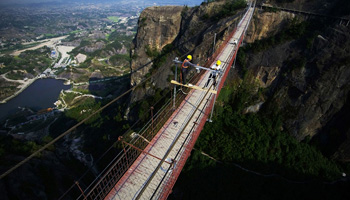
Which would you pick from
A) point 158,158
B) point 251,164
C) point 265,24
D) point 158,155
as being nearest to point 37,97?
point 158,155

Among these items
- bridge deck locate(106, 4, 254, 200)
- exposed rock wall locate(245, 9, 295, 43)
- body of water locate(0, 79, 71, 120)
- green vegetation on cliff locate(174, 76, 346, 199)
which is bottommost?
body of water locate(0, 79, 71, 120)

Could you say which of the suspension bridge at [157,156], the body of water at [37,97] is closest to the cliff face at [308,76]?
the suspension bridge at [157,156]

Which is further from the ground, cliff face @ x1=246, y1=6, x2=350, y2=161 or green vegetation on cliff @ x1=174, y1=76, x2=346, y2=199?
cliff face @ x1=246, y1=6, x2=350, y2=161

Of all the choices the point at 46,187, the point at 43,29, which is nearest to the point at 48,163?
the point at 46,187

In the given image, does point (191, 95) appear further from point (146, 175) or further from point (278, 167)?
point (278, 167)

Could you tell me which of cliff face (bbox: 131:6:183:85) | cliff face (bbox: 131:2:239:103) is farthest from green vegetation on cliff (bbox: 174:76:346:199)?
cliff face (bbox: 131:6:183:85)

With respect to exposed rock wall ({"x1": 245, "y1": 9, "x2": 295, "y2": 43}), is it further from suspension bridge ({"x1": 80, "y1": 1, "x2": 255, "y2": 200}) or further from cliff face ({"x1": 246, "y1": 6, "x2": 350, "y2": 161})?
suspension bridge ({"x1": 80, "y1": 1, "x2": 255, "y2": 200})

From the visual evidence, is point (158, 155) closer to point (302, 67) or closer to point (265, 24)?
point (302, 67)
